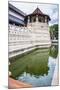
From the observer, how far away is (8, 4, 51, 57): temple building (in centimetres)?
179

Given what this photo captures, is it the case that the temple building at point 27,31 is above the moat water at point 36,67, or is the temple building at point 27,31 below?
above

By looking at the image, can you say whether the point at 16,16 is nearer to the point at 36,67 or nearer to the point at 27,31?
the point at 27,31

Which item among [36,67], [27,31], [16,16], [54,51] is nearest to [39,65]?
[36,67]

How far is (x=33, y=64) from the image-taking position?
5.97ft

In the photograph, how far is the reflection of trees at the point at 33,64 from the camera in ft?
5.85

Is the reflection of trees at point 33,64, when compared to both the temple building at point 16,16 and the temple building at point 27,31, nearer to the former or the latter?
the temple building at point 27,31

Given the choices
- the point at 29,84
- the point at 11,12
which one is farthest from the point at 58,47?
the point at 11,12

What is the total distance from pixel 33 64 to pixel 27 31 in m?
0.33

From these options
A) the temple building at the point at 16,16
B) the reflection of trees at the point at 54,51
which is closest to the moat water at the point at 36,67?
the reflection of trees at the point at 54,51

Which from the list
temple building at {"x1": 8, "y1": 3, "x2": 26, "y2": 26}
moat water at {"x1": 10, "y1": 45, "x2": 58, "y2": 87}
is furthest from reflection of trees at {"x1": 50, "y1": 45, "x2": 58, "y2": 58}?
temple building at {"x1": 8, "y1": 3, "x2": 26, "y2": 26}

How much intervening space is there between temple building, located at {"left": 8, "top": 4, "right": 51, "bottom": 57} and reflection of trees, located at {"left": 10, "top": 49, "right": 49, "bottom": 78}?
65 mm

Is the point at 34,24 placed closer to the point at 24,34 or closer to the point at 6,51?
the point at 24,34

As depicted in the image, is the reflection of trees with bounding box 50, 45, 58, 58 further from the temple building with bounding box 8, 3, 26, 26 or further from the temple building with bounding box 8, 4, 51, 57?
the temple building with bounding box 8, 3, 26, 26

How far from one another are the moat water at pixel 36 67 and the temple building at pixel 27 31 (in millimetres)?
70
